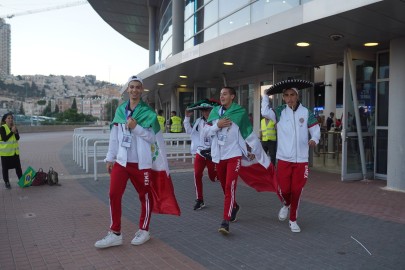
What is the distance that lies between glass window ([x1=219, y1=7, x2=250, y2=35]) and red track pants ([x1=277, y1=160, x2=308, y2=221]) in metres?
8.23

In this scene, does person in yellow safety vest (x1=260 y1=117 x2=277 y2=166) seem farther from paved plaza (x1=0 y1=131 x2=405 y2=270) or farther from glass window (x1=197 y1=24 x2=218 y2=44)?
glass window (x1=197 y1=24 x2=218 y2=44)

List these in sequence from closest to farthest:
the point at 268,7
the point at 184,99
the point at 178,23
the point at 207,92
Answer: the point at 268,7 → the point at 178,23 → the point at 207,92 → the point at 184,99

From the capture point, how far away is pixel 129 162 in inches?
195

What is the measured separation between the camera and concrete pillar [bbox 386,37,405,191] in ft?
29.1

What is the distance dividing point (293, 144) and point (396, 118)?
453 centimetres

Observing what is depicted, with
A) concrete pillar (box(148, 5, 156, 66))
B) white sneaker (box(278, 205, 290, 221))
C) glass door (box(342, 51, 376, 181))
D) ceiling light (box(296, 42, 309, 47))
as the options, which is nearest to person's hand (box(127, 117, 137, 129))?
white sneaker (box(278, 205, 290, 221))

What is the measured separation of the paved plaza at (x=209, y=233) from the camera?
14.9 feet

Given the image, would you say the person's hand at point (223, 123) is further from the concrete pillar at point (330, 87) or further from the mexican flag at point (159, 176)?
the concrete pillar at point (330, 87)

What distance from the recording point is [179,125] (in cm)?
1730

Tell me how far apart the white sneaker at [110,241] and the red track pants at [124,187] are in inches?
3.1

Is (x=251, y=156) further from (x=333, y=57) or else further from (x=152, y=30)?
(x=152, y=30)

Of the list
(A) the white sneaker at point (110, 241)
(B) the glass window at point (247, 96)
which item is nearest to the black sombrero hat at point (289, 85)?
(A) the white sneaker at point (110, 241)

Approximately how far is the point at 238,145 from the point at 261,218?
4.91 feet

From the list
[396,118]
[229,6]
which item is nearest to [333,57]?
[396,118]
